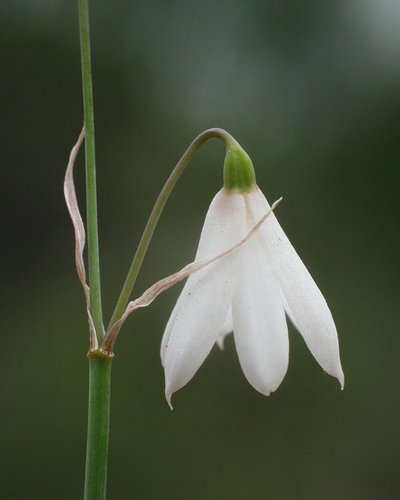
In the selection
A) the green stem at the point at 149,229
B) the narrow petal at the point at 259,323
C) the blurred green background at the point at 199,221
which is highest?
the blurred green background at the point at 199,221

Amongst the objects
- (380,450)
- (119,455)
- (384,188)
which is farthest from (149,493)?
(384,188)

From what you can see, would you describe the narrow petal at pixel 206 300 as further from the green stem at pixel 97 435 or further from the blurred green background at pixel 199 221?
the blurred green background at pixel 199 221

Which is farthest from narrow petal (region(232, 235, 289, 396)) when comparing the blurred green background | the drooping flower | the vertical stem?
the blurred green background

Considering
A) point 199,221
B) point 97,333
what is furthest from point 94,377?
point 199,221

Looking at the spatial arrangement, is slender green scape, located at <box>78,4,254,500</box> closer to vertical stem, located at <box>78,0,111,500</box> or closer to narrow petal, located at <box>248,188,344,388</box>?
vertical stem, located at <box>78,0,111,500</box>

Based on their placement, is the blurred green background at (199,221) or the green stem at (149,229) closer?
the green stem at (149,229)

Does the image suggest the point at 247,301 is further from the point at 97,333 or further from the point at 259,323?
the point at 97,333

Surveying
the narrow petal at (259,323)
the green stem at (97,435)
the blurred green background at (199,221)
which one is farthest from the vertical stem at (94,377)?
the blurred green background at (199,221)

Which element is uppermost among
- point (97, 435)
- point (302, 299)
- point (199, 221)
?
point (199, 221)
